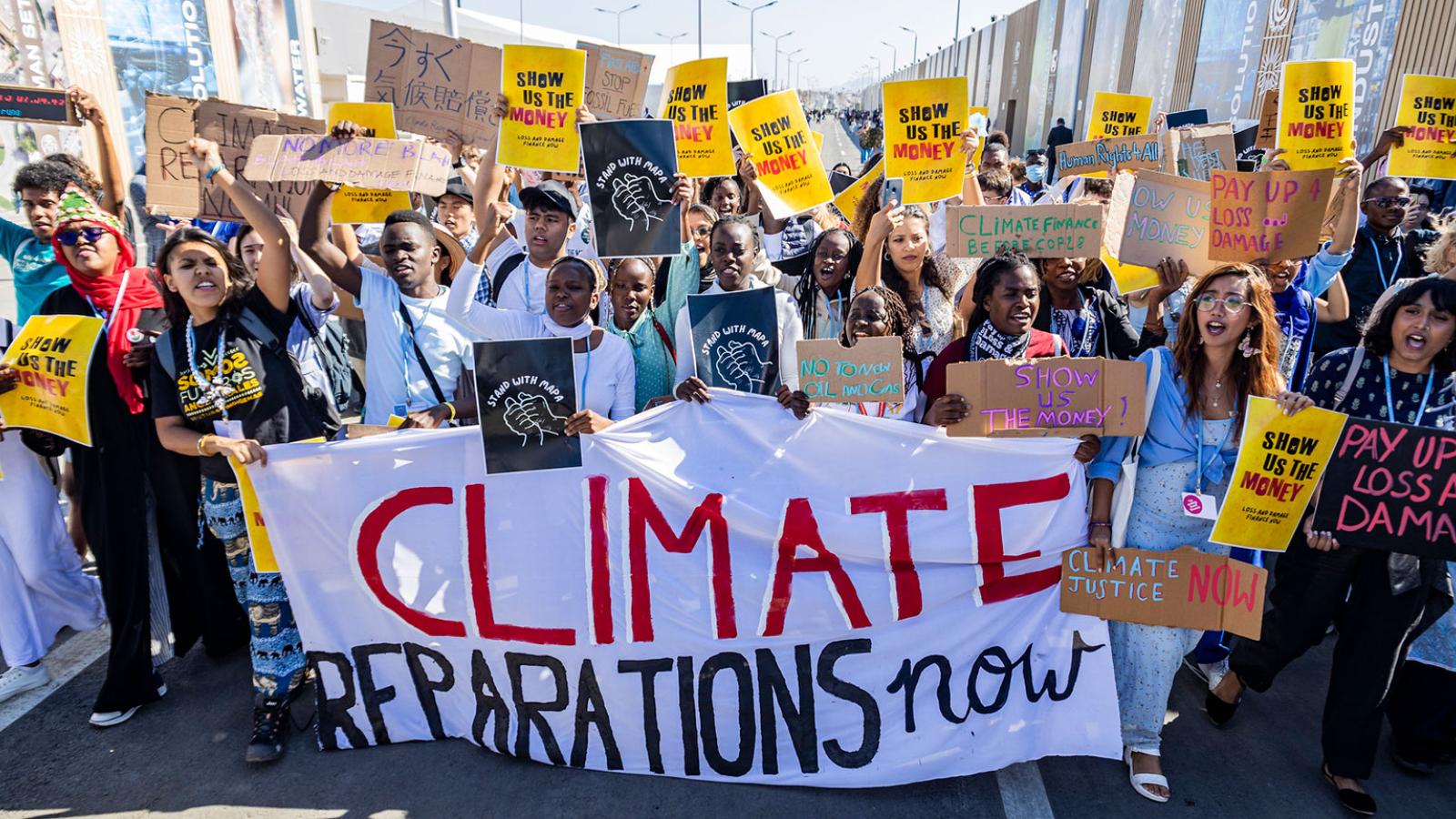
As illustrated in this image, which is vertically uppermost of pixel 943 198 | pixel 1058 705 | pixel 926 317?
pixel 943 198

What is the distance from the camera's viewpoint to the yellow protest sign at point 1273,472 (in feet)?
9.33

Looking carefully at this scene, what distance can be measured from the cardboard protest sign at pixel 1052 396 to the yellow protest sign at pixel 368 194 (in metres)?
3.21

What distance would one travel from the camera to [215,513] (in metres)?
3.31

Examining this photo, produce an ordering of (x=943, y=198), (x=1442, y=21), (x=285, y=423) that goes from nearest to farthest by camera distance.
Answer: (x=285, y=423) → (x=943, y=198) → (x=1442, y=21)

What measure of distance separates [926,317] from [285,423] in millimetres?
2770

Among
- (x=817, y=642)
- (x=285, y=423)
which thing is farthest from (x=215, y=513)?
(x=817, y=642)

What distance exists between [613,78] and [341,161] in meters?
2.31

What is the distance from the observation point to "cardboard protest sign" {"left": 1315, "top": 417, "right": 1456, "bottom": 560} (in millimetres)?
2775

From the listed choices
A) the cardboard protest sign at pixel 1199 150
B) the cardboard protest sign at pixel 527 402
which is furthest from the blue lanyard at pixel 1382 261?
the cardboard protest sign at pixel 527 402

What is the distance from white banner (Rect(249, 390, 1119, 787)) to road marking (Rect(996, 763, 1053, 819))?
81 mm

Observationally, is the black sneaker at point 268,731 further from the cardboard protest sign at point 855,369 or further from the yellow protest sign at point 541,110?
the yellow protest sign at point 541,110

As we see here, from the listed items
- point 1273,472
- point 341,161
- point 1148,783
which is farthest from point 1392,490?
point 341,161

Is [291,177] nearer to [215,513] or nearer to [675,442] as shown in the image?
[215,513]

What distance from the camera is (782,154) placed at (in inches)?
201
